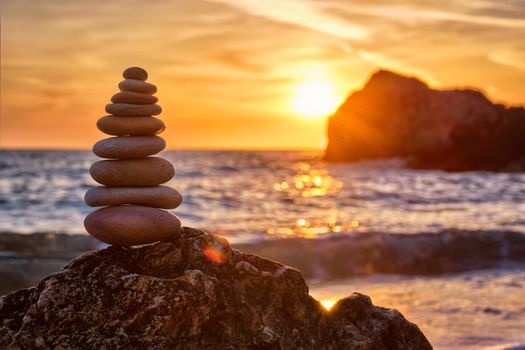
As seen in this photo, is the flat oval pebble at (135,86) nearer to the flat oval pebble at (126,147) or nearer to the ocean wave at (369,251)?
the flat oval pebble at (126,147)


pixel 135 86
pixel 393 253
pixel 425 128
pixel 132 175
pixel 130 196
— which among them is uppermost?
pixel 135 86

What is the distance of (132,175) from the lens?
4715mm

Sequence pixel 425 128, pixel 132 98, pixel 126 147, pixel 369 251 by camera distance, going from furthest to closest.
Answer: pixel 425 128 → pixel 369 251 → pixel 132 98 → pixel 126 147

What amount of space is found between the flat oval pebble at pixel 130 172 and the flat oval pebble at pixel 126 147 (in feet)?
0.18

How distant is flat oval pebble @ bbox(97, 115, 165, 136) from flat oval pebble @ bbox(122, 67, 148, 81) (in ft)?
1.14

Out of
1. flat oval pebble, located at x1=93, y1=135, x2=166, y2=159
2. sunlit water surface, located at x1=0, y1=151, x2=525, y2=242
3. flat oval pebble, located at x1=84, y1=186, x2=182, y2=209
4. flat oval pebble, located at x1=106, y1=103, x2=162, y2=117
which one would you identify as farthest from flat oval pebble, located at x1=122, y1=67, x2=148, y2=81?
sunlit water surface, located at x1=0, y1=151, x2=525, y2=242

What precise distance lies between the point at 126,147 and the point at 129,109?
0.31 meters

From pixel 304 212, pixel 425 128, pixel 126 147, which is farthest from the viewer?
pixel 425 128

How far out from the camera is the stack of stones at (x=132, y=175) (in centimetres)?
460

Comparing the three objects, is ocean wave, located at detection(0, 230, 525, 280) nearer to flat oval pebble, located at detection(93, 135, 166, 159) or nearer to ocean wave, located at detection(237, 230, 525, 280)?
ocean wave, located at detection(237, 230, 525, 280)

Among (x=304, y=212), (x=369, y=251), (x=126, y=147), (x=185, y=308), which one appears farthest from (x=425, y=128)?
(x=185, y=308)

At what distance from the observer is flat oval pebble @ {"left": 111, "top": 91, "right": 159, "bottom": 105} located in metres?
4.83

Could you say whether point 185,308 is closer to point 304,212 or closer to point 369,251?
point 369,251

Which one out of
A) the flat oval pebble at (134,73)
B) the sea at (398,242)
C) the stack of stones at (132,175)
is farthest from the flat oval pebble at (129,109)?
the sea at (398,242)
